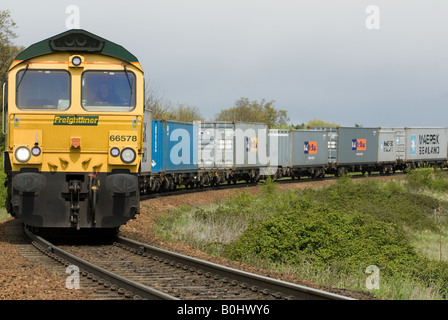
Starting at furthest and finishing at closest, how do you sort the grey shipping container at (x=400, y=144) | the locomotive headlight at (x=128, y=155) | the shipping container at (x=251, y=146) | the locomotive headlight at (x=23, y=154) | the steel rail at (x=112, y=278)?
the grey shipping container at (x=400, y=144) < the shipping container at (x=251, y=146) < the locomotive headlight at (x=128, y=155) < the locomotive headlight at (x=23, y=154) < the steel rail at (x=112, y=278)

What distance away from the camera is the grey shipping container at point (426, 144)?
1909 inches

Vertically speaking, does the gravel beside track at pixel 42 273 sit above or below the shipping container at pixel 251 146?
below

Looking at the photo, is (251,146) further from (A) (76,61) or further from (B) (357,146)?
(A) (76,61)

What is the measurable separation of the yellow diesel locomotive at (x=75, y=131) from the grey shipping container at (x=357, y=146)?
102 feet

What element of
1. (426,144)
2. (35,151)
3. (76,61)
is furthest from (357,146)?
(35,151)

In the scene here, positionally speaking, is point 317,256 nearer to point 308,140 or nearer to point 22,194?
point 22,194

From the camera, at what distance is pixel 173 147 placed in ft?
88.3

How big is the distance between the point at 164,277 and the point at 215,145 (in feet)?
73.8

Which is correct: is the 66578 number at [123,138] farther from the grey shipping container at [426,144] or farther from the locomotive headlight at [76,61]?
the grey shipping container at [426,144]

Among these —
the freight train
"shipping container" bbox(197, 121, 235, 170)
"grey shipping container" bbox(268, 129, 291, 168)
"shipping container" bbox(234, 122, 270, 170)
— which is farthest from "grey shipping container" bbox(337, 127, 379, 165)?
the freight train

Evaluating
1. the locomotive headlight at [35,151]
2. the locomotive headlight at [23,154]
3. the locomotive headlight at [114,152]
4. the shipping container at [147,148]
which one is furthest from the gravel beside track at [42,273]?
the shipping container at [147,148]

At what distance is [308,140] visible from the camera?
39438 mm

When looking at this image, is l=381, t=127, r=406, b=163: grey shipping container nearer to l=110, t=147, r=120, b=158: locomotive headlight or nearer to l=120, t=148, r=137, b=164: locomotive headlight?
l=120, t=148, r=137, b=164: locomotive headlight
